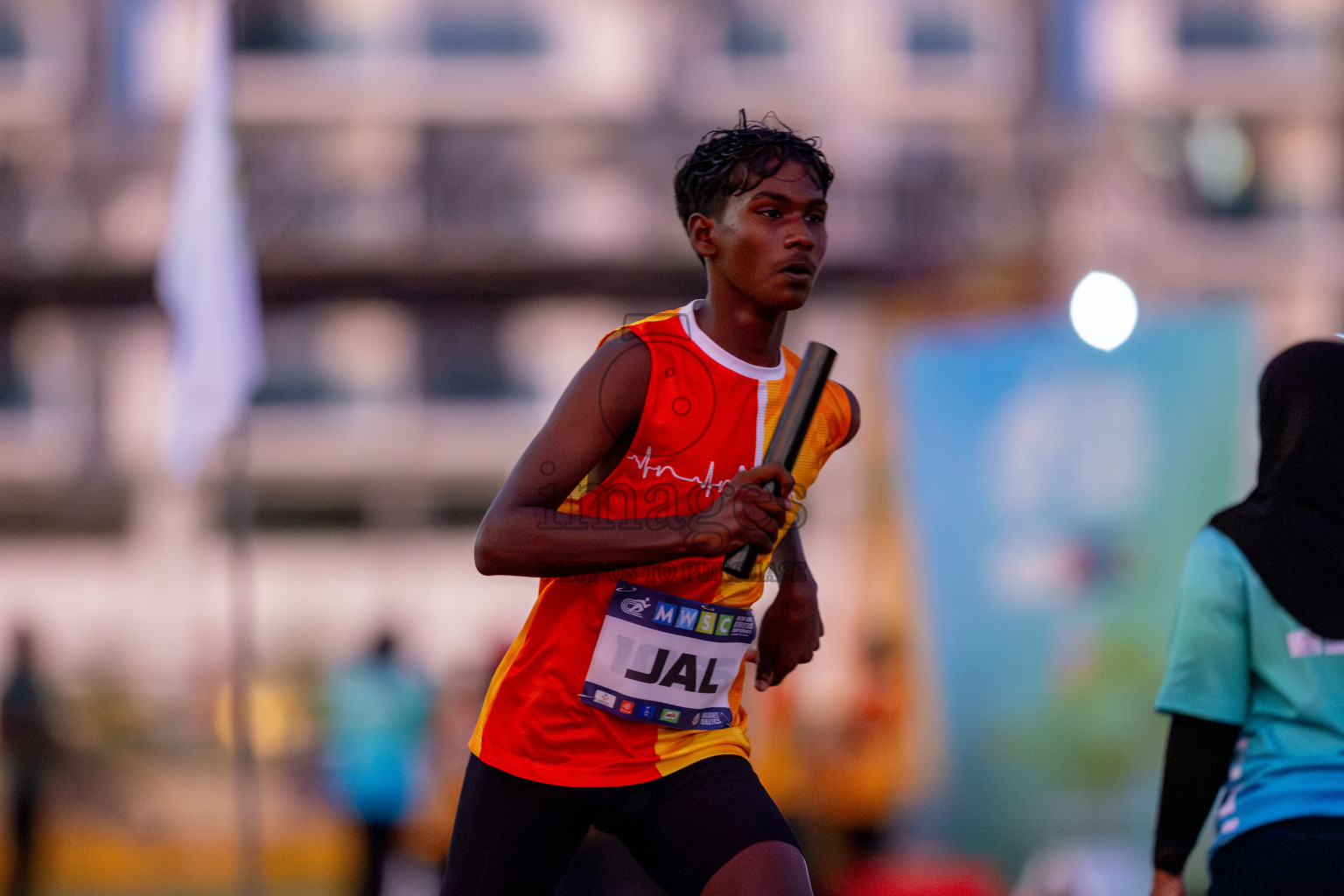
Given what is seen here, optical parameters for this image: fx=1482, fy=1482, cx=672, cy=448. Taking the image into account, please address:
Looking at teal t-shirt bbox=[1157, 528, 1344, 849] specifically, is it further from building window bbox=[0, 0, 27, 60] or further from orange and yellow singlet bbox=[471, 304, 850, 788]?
building window bbox=[0, 0, 27, 60]

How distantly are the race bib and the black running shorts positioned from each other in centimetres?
13

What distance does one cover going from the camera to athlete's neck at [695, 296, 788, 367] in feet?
8.67

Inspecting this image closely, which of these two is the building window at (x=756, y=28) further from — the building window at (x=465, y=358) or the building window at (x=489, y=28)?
the building window at (x=465, y=358)

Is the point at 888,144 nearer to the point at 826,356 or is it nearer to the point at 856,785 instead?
the point at 856,785

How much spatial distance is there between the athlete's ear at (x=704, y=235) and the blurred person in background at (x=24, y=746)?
8.02m

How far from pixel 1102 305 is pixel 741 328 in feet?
13.2

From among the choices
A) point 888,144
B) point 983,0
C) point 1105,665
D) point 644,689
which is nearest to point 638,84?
point 888,144

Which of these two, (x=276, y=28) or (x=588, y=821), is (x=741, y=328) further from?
(x=276, y=28)

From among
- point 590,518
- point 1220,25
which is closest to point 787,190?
point 590,518

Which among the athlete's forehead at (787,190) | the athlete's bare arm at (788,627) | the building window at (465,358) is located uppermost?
the athlete's forehead at (787,190)

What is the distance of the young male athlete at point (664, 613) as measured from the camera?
253 cm

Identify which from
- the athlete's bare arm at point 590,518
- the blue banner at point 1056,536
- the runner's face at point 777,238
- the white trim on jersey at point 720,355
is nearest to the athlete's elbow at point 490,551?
the athlete's bare arm at point 590,518

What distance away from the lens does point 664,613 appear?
8.50 feet

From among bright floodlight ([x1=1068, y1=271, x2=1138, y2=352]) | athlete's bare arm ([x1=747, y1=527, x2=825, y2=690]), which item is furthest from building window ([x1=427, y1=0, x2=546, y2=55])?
athlete's bare arm ([x1=747, y1=527, x2=825, y2=690])
